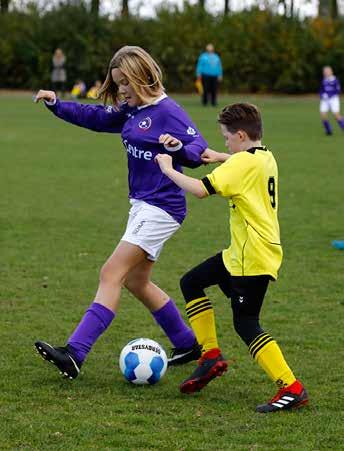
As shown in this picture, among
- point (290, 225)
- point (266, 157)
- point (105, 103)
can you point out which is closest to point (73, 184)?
point (290, 225)

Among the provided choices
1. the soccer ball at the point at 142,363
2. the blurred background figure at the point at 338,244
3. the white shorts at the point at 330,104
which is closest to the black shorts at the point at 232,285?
the soccer ball at the point at 142,363

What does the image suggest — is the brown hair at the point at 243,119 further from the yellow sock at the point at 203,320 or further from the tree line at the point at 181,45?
the tree line at the point at 181,45

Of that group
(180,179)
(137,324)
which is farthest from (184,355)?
(180,179)

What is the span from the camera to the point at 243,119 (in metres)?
5.22

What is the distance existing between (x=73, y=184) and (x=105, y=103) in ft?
30.2

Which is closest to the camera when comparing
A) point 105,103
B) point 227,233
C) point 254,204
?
point 254,204

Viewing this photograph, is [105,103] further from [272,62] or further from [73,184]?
[272,62]

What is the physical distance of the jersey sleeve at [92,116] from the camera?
20.1 feet

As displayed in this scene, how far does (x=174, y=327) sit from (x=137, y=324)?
37.3 inches

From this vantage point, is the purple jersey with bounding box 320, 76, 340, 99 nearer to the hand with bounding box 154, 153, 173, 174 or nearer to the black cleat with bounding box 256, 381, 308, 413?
the hand with bounding box 154, 153, 173, 174

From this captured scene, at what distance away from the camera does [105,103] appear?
6.13 m

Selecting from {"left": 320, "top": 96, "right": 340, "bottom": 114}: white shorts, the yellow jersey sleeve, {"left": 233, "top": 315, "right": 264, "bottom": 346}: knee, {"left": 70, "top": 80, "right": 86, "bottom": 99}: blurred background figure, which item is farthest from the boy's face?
{"left": 70, "top": 80, "right": 86, "bottom": 99}: blurred background figure

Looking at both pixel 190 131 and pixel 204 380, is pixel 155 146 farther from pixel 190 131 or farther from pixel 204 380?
pixel 204 380

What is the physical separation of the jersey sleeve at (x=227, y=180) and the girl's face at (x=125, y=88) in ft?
3.04
